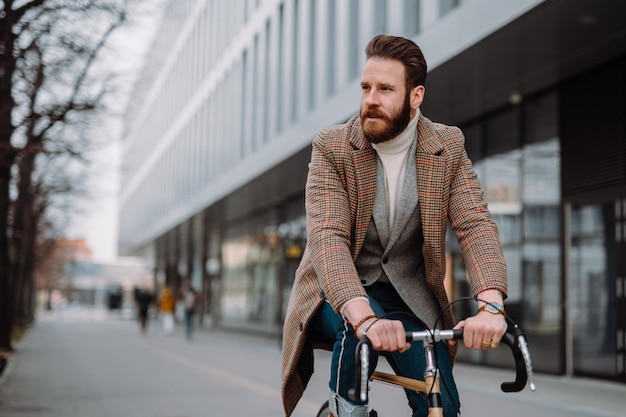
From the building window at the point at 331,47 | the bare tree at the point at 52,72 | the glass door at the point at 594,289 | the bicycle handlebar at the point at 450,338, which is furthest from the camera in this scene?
the building window at the point at 331,47

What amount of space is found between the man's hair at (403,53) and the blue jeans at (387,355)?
761 mm

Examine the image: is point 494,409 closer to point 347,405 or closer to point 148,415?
point 148,415

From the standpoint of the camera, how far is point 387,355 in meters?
3.04

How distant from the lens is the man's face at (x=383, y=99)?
2.74 meters

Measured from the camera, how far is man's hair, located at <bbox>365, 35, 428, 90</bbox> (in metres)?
2.76

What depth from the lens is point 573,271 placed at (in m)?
12.6

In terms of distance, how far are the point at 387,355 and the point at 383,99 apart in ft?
3.08

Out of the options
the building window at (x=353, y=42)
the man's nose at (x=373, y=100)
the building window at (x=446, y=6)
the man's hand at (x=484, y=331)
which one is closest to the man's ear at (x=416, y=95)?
the man's nose at (x=373, y=100)

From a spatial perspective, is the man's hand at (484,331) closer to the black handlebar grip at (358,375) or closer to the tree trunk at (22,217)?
the black handlebar grip at (358,375)

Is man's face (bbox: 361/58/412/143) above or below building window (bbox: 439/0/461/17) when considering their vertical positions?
below

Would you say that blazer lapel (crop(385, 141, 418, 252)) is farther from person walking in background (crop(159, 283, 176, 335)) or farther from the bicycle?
person walking in background (crop(159, 283, 176, 335))

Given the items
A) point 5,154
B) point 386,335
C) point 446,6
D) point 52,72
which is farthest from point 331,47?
point 386,335

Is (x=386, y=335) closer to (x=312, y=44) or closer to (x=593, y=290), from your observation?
(x=593, y=290)

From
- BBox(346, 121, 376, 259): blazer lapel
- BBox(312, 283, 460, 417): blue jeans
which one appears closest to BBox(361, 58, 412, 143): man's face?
BBox(346, 121, 376, 259): blazer lapel
